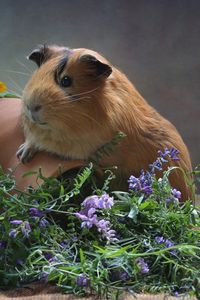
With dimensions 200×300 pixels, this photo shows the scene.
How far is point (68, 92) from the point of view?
1.05 metres

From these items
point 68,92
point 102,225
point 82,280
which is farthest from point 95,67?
point 82,280

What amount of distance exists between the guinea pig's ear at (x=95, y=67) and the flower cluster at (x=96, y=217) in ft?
0.82

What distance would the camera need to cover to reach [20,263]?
0.91 meters

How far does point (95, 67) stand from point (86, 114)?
0.30 feet

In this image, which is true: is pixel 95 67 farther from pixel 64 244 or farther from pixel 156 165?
pixel 64 244

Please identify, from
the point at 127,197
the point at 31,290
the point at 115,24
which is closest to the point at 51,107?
the point at 127,197

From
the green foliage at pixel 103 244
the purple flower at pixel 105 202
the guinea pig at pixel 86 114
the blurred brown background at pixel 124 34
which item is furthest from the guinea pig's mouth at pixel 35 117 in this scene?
the blurred brown background at pixel 124 34

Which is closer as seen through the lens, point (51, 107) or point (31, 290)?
point (31, 290)

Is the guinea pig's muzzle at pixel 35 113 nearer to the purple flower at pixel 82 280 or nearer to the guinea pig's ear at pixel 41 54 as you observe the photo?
the guinea pig's ear at pixel 41 54

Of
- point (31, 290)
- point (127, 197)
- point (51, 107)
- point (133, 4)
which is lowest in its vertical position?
point (31, 290)

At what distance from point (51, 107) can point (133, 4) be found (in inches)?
32.9

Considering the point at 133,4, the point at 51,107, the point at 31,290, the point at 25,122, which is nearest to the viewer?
the point at 31,290

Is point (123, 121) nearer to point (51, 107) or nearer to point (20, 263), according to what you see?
point (51, 107)

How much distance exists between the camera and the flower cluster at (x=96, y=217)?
0.90 m
